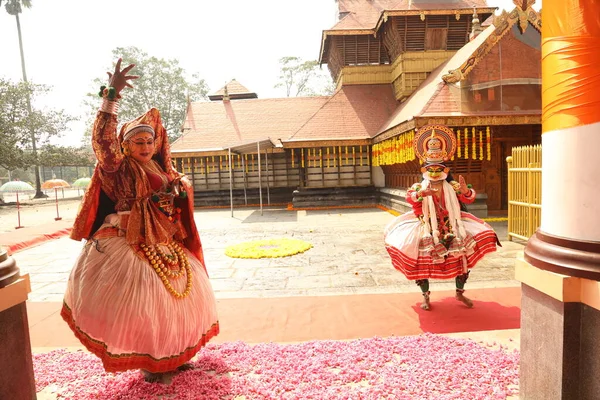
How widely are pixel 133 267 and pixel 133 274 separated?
5 centimetres

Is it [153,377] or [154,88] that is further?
[154,88]

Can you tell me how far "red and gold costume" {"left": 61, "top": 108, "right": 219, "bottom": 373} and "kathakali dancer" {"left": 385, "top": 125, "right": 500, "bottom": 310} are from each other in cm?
214

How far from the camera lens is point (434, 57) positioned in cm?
1536

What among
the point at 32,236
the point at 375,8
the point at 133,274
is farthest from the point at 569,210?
the point at 375,8

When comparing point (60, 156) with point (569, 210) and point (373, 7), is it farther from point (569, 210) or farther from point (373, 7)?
point (569, 210)

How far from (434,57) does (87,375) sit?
52.5 ft

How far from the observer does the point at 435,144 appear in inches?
160

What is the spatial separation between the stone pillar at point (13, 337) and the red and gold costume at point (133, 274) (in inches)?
13.5

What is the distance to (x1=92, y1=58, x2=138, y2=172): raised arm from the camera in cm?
252

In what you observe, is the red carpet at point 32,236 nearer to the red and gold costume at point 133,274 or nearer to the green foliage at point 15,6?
the red and gold costume at point 133,274

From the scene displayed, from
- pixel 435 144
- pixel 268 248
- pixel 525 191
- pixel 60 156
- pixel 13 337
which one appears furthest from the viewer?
pixel 60 156

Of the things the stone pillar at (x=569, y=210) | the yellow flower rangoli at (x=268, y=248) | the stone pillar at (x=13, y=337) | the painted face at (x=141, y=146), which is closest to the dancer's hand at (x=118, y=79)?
the painted face at (x=141, y=146)

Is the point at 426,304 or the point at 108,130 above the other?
the point at 108,130

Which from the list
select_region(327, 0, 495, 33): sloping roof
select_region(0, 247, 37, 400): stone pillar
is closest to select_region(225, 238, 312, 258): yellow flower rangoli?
select_region(0, 247, 37, 400): stone pillar
